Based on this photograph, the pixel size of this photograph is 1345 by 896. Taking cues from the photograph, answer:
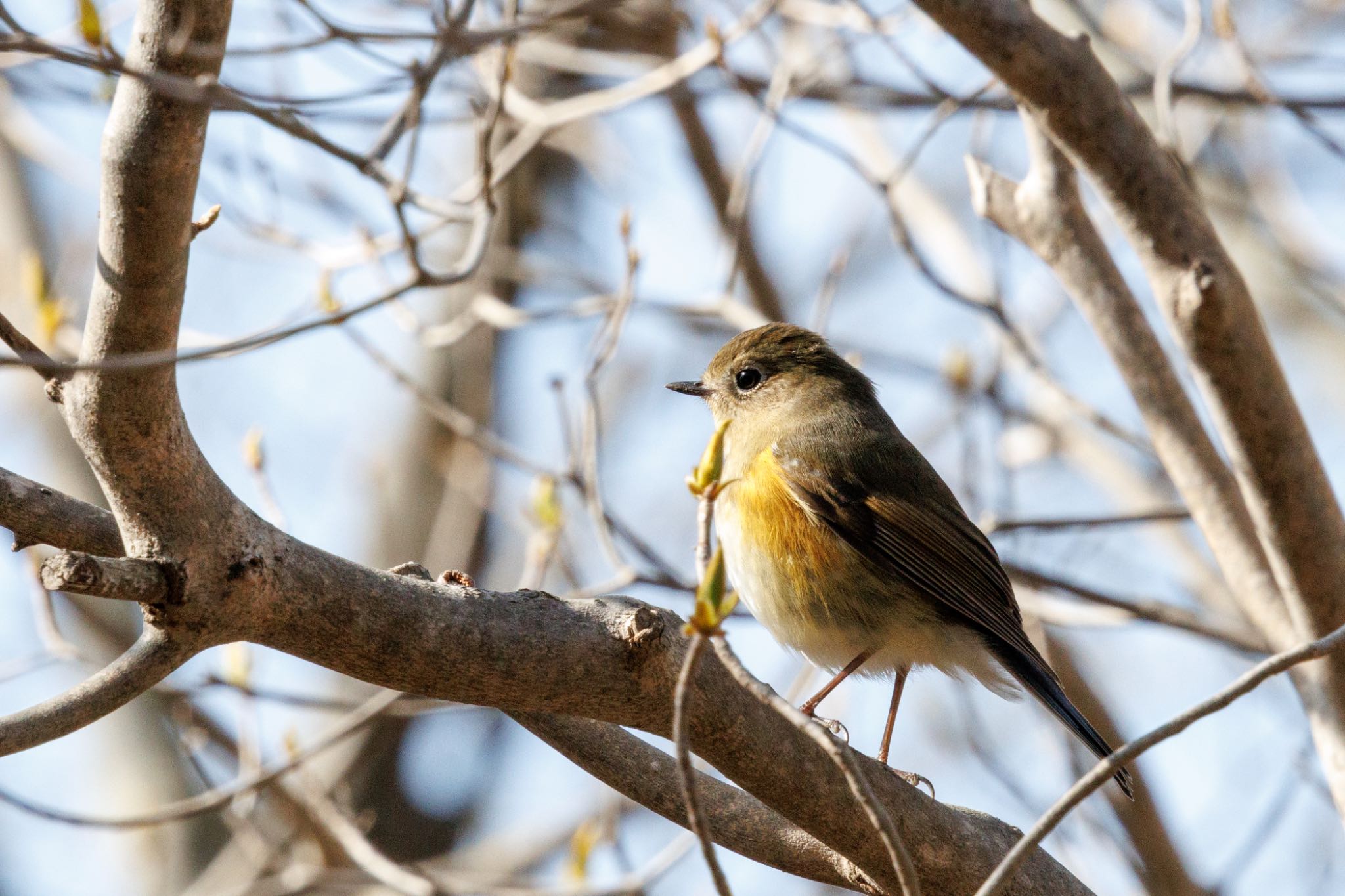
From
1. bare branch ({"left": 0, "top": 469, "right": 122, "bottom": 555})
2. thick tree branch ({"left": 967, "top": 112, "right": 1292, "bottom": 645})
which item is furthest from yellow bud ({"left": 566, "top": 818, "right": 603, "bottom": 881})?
bare branch ({"left": 0, "top": 469, "right": 122, "bottom": 555})

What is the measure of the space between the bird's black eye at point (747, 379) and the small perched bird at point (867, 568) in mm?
298

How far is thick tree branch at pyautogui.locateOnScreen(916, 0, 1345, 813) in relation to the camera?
2.74 m

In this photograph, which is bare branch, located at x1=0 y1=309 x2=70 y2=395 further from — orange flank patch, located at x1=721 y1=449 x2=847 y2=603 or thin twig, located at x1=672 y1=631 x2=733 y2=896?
orange flank patch, located at x1=721 y1=449 x2=847 y2=603

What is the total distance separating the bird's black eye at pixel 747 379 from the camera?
432 centimetres

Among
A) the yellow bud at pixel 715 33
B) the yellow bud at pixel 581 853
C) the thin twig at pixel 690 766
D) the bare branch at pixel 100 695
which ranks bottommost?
the thin twig at pixel 690 766

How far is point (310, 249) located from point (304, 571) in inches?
126

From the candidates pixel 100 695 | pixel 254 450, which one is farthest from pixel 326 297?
pixel 100 695

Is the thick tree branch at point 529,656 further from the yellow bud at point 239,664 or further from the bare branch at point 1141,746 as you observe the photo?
the yellow bud at point 239,664

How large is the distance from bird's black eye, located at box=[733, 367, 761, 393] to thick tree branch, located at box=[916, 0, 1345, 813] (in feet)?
5.18

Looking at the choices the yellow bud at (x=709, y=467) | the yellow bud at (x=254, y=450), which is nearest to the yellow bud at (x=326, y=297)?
the yellow bud at (x=254, y=450)

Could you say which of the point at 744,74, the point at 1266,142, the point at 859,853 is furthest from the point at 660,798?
the point at 1266,142

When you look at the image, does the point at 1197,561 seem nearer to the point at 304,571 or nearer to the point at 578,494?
the point at 578,494

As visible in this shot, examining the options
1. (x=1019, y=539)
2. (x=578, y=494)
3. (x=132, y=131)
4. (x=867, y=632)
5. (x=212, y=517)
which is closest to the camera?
(x=132, y=131)

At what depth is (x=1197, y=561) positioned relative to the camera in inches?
206
